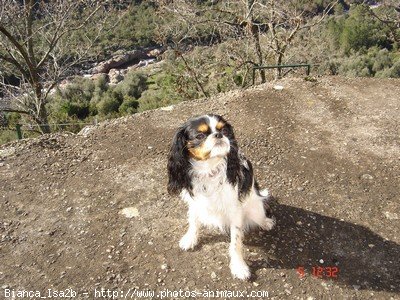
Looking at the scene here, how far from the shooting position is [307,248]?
4.45 meters

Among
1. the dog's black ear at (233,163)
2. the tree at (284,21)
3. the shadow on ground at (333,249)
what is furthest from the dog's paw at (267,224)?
the tree at (284,21)

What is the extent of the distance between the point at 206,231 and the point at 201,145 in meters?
1.67

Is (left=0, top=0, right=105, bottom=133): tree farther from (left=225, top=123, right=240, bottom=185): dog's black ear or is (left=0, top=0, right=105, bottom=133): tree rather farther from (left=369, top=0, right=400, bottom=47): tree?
(left=225, top=123, right=240, bottom=185): dog's black ear

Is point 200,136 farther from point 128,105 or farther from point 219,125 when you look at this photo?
point 128,105

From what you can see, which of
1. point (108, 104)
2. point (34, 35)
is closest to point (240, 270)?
point (34, 35)

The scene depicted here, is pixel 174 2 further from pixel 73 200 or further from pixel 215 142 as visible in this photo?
pixel 215 142

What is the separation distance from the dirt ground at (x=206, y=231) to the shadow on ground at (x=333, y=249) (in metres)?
0.01

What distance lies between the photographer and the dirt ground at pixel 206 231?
4.09 meters

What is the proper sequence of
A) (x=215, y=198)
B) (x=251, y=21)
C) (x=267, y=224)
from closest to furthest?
(x=215, y=198) → (x=267, y=224) → (x=251, y=21)

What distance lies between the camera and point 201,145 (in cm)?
330

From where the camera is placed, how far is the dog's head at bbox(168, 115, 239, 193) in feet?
10.7

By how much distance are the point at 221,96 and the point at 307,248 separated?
4469 millimetres

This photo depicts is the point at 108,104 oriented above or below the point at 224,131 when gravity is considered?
below
